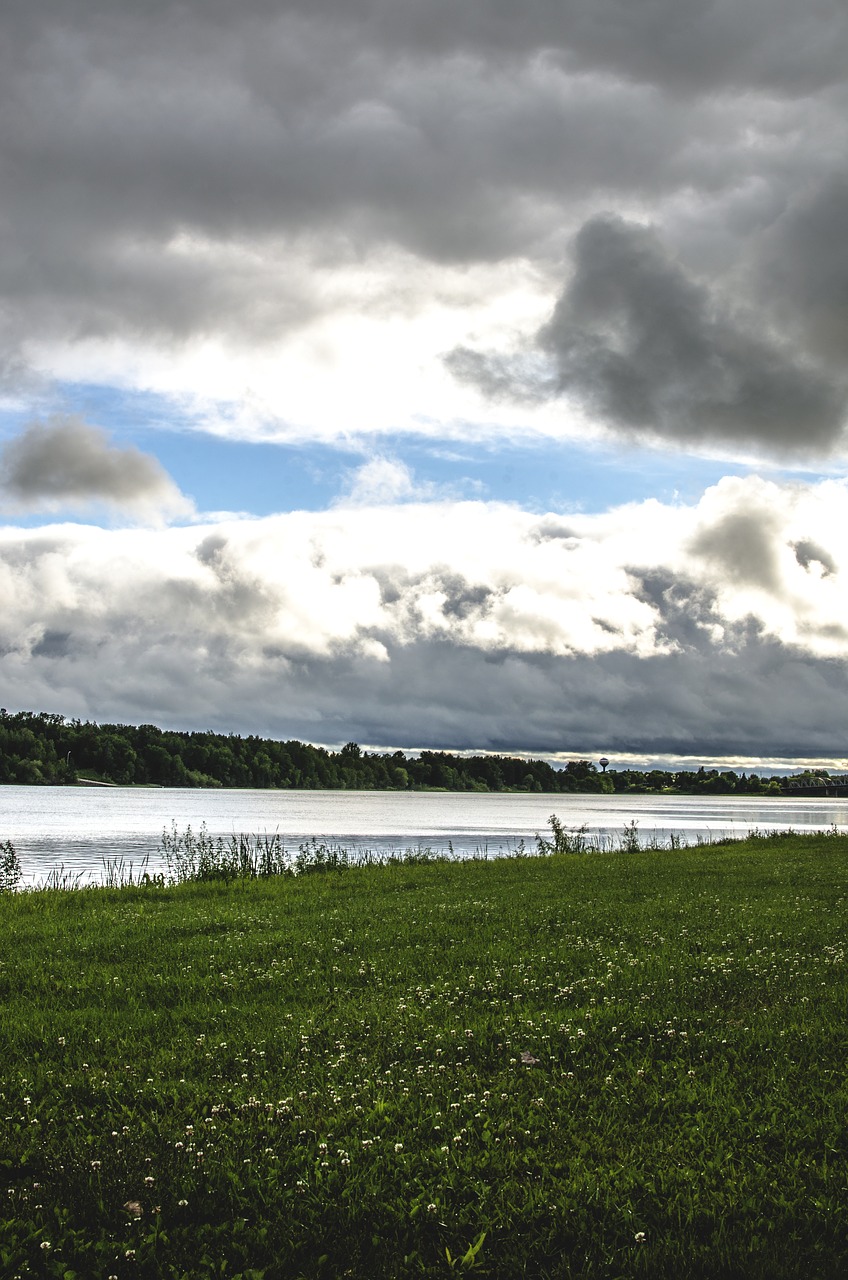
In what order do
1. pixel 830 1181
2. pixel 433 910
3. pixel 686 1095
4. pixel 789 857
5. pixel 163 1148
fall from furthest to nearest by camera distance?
pixel 789 857 < pixel 433 910 < pixel 686 1095 < pixel 163 1148 < pixel 830 1181

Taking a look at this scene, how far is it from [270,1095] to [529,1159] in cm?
314

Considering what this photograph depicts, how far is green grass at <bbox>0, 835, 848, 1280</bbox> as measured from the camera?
22.9 ft

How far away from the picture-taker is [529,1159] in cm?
808

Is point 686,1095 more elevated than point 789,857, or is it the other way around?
point 686,1095

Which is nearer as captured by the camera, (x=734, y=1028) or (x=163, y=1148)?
(x=163, y=1148)

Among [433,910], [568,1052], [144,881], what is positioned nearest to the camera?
[568,1052]

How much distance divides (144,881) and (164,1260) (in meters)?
26.8

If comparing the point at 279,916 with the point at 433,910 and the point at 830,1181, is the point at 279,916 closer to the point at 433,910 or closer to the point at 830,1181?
the point at 433,910

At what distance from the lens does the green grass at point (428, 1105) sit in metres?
6.97

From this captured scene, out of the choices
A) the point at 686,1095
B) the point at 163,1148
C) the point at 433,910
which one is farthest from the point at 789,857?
A: the point at 163,1148

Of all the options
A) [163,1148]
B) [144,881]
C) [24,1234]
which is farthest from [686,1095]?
[144,881]

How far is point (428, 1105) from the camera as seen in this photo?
9.38 m

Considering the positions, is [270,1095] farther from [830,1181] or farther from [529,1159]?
[830,1181]

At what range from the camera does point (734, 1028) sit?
1188 centimetres
